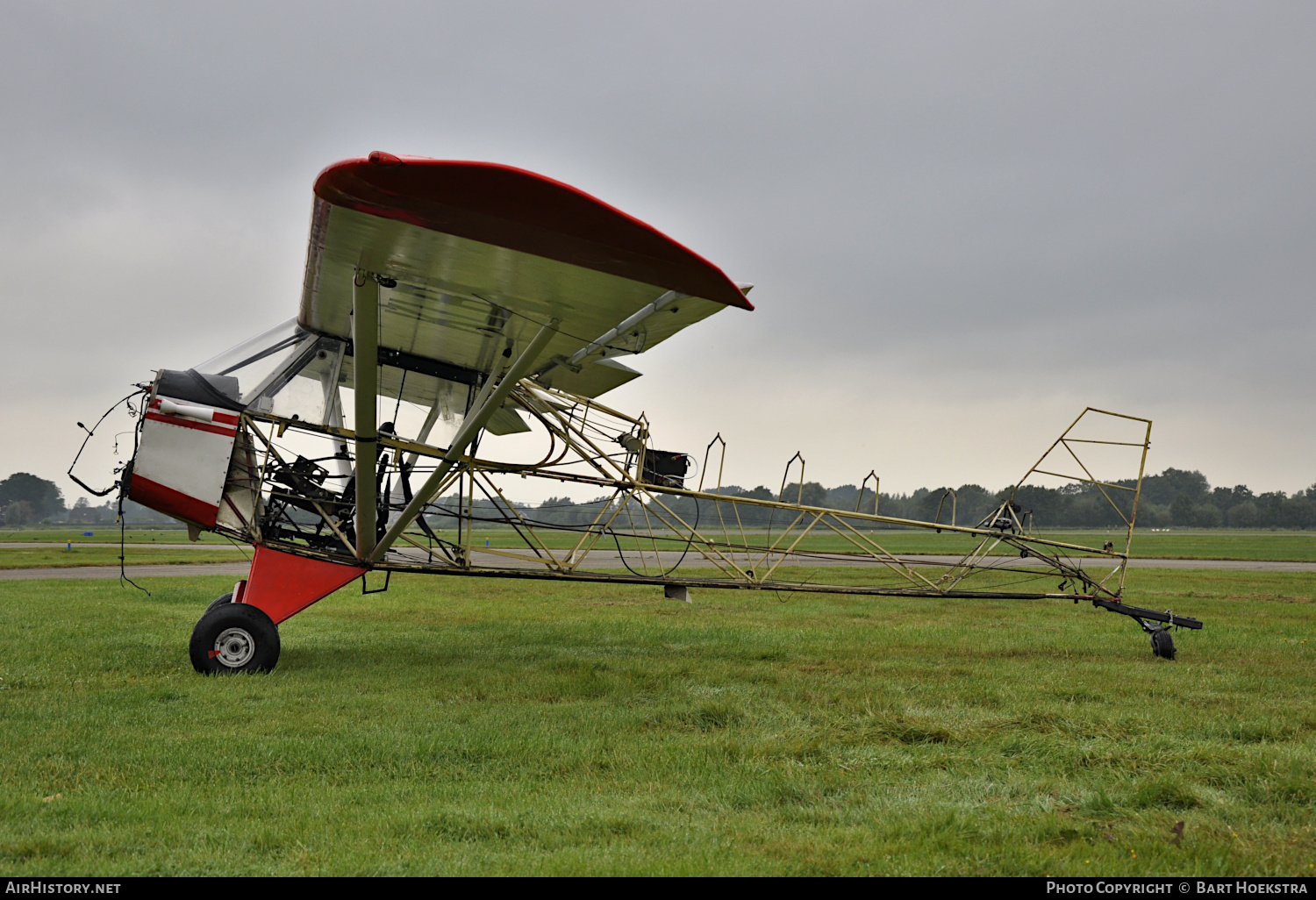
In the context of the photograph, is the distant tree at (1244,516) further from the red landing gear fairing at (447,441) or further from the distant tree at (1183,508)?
the red landing gear fairing at (447,441)

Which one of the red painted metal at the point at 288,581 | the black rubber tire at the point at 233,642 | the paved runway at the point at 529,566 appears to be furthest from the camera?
the paved runway at the point at 529,566

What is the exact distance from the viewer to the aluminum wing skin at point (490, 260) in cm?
471

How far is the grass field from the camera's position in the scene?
3.67 m

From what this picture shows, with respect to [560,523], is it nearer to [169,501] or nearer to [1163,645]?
[169,501]

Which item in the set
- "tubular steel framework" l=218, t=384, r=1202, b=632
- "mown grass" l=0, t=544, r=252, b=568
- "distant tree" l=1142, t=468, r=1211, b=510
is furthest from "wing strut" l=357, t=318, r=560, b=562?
"distant tree" l=1142, t=468, r=1211, b=510

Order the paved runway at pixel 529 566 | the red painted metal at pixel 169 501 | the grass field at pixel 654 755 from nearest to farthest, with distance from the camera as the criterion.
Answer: the grass field at pixel 654 755 < the red painted metal at pixel 169 501 < the paved runway at pixel 529 566

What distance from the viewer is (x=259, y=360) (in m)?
8.46

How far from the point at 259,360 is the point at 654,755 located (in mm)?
5887

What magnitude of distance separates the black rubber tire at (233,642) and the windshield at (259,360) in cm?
211

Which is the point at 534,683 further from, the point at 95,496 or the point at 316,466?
the point at 95,496

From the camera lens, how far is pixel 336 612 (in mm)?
13297

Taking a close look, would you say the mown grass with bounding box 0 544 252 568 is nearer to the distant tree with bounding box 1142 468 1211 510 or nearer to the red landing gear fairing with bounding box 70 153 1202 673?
the red landing gear fairing with bounding box 70 153 1202 673

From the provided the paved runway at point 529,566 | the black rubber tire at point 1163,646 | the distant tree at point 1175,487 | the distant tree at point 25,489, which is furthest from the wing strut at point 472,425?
the distant tree at point 25,489
